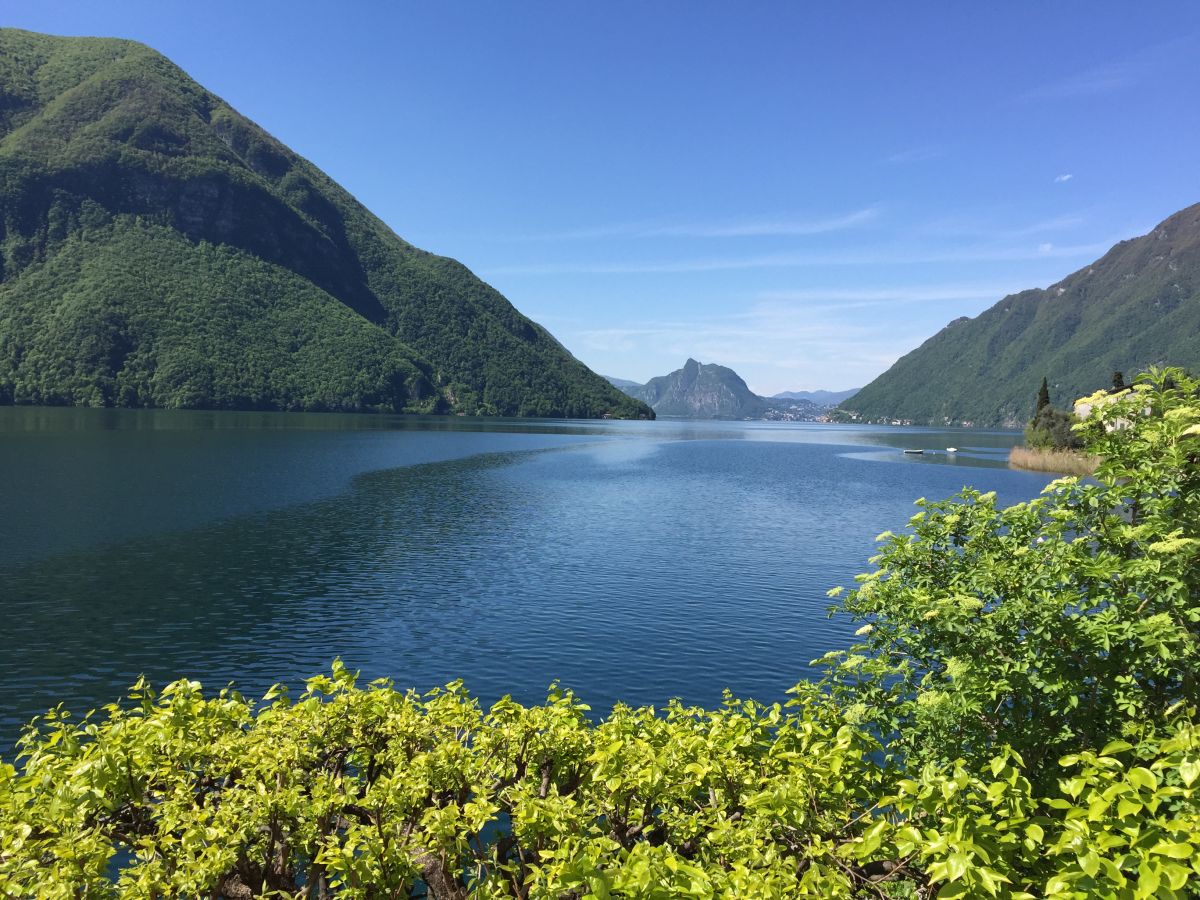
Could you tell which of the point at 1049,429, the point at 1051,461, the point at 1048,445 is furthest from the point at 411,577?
the point at 1049,429

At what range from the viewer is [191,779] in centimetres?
883

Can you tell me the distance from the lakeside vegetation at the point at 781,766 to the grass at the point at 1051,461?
114495 millimetres

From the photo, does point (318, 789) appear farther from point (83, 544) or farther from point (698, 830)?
point (83, 544)

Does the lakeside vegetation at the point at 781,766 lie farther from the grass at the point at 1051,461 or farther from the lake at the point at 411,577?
the grass at the point at 1051,461

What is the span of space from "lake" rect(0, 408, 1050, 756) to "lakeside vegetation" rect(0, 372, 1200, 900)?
689 inches

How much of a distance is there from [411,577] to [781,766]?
130 feet

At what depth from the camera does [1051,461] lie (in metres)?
120

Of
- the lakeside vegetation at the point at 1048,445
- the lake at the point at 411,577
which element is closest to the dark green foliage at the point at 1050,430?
the lakeside vegetation at the point at 1048,445

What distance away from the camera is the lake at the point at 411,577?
29.5 m

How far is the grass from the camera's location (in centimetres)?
10862

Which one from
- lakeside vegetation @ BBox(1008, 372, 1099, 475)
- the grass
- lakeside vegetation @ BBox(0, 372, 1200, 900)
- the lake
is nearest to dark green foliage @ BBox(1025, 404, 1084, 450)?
lakeside vegetation @ BBox(1008, 372, 1099, 475)

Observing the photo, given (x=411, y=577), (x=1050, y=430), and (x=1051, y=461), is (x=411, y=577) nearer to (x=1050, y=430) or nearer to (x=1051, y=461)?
(x=1051, y=461)

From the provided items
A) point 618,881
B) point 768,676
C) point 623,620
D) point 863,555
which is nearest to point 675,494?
point 863,555

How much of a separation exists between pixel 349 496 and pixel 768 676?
196 feet
